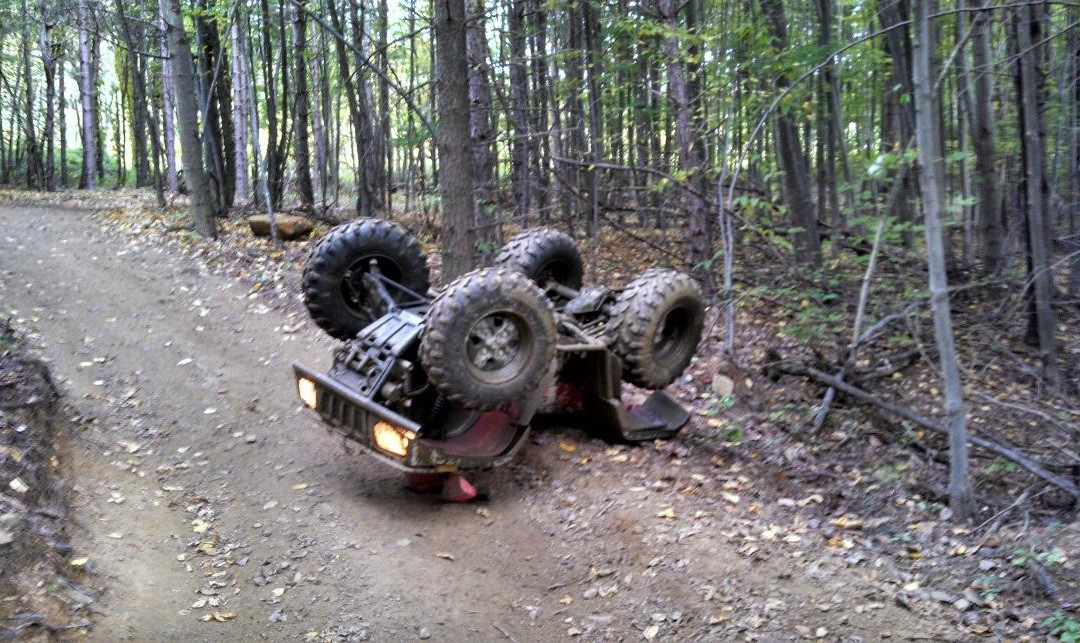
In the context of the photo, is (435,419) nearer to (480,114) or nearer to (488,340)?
(488,340)

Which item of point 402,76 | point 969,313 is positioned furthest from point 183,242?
point 402,76

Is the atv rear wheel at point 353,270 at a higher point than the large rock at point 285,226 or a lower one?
lower

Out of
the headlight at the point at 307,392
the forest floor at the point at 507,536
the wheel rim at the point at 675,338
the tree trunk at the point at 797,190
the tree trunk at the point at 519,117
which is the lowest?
the forest floor at the point at 507,536

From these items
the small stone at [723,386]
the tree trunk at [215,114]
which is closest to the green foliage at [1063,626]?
the small stone at [723,386]

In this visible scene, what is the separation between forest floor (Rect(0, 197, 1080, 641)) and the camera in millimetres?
4516

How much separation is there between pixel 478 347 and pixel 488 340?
9cm

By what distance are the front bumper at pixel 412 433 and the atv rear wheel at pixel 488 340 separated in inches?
13.6

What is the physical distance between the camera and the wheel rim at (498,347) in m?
5.48

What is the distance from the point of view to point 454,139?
8.23 meters

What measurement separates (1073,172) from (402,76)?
25274mm

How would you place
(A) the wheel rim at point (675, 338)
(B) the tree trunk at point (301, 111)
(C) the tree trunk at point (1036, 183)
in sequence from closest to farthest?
(A) the wheel rim at point (675, 338) → (C) the tree trunk at point (1036, 183) → (B) the tree trunk at point (301, 111)

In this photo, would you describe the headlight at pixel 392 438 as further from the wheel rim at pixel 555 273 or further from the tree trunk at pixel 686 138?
the tree trunk at pixel 686 138

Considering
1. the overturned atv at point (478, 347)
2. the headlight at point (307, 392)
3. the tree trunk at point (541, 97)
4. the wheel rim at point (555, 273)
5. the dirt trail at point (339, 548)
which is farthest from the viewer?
the tree trunk at point (541, 97)

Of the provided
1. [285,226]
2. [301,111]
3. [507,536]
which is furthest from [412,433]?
[301,111]
